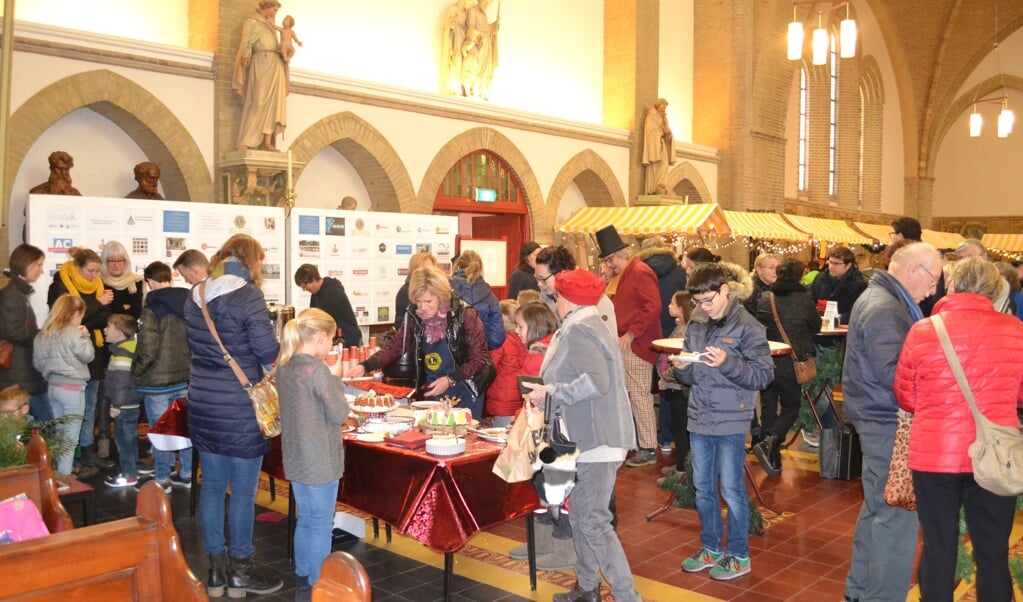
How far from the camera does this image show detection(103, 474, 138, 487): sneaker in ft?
20.6

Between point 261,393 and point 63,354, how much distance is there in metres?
2.85

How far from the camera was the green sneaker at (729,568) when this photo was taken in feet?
15.0

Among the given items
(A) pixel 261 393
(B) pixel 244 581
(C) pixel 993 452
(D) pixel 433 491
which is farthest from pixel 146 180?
(C) pixel 993 452

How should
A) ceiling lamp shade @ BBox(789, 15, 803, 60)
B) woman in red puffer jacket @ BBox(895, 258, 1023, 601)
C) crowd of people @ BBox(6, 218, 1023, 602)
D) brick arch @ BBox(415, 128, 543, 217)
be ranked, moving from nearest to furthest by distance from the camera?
woman in red puffer jacket @ BBox(895, 258, 1023, 601) < crowd of people @ BBox(6, 218, 1023, 602) < ceiling lamp shade @ BBox(789, 15, 803, 60) < brick arch @ BBox(415, 128, 543, 217)

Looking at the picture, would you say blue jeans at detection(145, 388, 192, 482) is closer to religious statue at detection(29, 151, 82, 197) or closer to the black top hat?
religious statue at detection(29, 151, 82, 197)

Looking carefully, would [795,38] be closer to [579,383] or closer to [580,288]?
[580,288]

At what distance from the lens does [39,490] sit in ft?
10.3

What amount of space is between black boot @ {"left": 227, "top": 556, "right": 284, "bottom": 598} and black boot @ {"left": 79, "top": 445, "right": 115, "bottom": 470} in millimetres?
3048

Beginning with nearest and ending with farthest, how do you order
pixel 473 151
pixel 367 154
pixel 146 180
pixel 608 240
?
pixel 608 240 → pixel 146 180 → pixel 367 154 → pixel 473 151

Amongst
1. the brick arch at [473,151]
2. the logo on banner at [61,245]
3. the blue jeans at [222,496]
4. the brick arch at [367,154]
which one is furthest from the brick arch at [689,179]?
the blue jeans at [222,496]

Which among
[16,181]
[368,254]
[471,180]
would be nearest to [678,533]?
[368,254]

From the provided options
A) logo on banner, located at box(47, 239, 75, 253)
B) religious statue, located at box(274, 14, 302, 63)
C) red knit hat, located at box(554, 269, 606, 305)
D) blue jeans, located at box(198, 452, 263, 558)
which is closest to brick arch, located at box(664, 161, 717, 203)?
religious statue, located at box(274, 14, 302, 63)

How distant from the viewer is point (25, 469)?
122 inches

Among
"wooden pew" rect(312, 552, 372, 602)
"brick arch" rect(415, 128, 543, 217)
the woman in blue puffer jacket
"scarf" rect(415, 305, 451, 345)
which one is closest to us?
"wooden pew" rect(312, 552, 372, 602)
